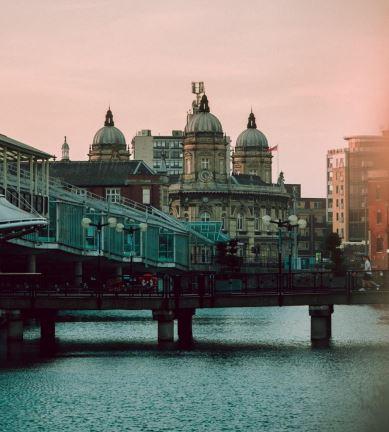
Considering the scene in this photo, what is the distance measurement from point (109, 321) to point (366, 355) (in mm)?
53532

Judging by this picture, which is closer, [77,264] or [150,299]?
[150,299]

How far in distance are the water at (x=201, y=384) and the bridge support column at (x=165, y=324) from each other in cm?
85

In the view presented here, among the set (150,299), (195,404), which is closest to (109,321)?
(150,299)

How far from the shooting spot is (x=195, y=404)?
77562 millimetres

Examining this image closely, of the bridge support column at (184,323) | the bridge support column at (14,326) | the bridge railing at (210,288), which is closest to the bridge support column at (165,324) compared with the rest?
the bridge railing at (210,288)

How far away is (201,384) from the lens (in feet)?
279

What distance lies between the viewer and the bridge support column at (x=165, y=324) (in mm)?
109625

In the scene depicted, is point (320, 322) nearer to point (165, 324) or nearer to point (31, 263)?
point (165, 324)

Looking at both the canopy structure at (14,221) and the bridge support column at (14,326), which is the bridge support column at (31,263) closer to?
the canopy structure at (14,221)

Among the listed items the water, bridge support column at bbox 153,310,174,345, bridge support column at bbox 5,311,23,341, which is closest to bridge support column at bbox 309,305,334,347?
the water

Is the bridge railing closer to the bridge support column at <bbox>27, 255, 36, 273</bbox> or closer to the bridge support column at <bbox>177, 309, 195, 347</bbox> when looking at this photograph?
the bridge support column at <bbox>177, 309, 195, 347</bbox>

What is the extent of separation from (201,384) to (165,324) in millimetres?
25705

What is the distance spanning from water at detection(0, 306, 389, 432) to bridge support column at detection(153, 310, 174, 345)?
0.85 metres

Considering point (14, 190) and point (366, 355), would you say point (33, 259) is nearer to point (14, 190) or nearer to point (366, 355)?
point (14, 190)
